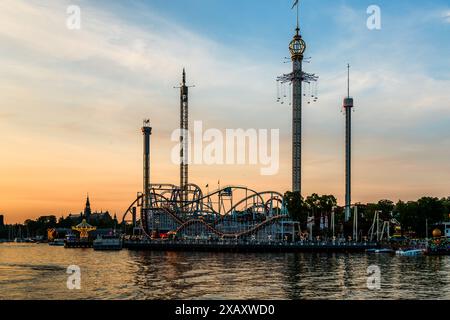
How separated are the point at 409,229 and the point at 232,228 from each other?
62.7 m

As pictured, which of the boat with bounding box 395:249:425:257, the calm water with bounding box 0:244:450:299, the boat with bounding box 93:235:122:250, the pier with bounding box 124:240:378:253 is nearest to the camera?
the calm water with bounding box 0:244:450:299

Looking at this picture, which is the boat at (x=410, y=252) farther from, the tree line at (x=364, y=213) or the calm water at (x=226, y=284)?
the calm water at (x=226, y=284)

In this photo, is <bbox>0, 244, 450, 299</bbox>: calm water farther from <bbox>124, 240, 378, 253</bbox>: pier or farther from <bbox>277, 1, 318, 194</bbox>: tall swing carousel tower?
<bbox>277, 1, 318, 194</bbox>: tall swing carousel tower

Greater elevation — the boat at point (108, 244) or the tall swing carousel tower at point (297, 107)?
the tall swing carousel tower at point (297, 107)

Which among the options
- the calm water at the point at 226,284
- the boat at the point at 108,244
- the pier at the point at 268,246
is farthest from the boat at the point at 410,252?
the boat at the point at 108,244

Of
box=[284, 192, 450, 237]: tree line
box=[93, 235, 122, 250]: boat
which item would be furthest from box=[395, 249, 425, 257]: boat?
box=[93, 235, 122, 250]: boat

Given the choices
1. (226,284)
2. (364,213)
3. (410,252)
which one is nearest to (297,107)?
(364,213)

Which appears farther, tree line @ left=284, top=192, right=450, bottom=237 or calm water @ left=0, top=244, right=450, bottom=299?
tree line @ left=284, top=192, right=450, bottom=237

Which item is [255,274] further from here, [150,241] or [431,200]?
[431,200]

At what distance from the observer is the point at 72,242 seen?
617ft

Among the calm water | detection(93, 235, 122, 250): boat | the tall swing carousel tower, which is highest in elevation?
the tall swing carousel tower
